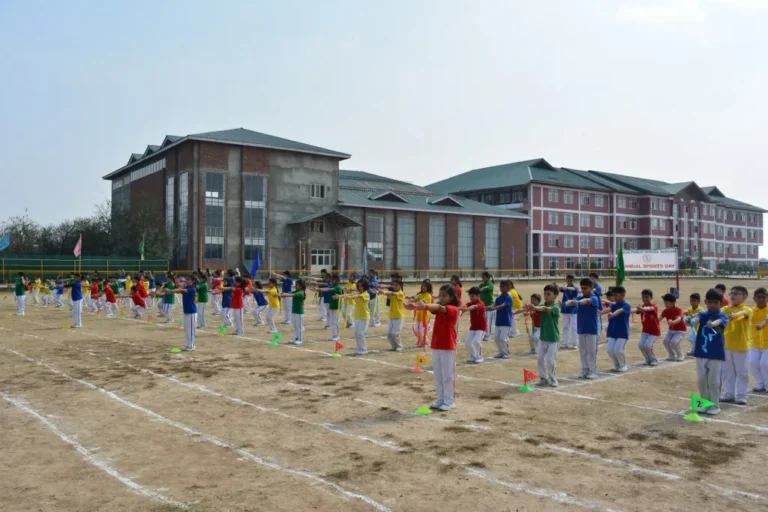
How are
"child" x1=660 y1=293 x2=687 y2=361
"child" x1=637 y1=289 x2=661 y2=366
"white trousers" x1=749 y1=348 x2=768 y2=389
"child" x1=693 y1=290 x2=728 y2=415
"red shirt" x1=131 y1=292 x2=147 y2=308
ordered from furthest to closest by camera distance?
"red shirt" x1=131 y1=292 x2=147 y2=308
"child" x1=660 y1=293 x2=687 y2=361
"child" x1=637 y1=289 x2=661 y2=366
"white trousers" x1=749 y1=348 x2=768 y2=389
"child" x1=693 y1=290 x2=728 y2=415

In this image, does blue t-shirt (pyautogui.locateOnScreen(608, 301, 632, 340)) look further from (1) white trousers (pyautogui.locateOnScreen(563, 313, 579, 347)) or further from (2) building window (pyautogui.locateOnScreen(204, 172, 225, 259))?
(2) building window (pyautogui.locateOnScreen(204, 172, 225, 259))

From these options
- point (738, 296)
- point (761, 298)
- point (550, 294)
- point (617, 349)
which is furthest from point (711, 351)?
point (617, 349)

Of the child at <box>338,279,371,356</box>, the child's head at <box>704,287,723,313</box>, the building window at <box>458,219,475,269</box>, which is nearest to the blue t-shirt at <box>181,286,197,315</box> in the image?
the child at <box>338,279,371,356</box>

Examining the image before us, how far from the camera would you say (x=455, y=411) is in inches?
393

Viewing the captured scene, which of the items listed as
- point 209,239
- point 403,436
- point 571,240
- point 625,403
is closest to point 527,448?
point 403,436

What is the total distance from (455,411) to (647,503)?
409cm

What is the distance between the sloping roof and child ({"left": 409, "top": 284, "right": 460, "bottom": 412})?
5277 centimetres

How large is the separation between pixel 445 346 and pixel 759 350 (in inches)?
237

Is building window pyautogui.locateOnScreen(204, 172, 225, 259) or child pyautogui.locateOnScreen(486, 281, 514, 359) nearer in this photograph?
child pyautogui.locateOnScreen(486, 281, 514, 359)

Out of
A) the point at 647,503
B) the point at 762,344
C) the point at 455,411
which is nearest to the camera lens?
the point at 647,503

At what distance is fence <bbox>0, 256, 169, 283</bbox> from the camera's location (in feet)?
159

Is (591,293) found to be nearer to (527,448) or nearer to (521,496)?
(527,448)

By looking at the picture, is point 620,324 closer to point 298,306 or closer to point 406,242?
point 298,306

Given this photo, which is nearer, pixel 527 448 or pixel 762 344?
pixel 527 448
